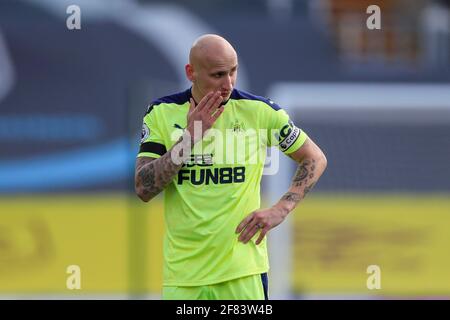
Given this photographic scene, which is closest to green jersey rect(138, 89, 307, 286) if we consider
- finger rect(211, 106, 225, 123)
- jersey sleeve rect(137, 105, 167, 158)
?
jersey sleeve rect(137, 105, 167, 158)

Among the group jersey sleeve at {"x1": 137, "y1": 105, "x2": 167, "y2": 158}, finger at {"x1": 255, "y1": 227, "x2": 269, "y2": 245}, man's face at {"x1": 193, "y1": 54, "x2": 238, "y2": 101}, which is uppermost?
man's face at {"x1": 193, "y1": 54, "x2": 238, "y2": 101}

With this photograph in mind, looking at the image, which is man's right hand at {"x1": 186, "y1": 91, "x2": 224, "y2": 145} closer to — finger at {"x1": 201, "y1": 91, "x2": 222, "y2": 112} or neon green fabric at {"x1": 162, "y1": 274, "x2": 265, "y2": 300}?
finger at {"x1": 201, "y1": 91, "x2": 222, "y2": 112}

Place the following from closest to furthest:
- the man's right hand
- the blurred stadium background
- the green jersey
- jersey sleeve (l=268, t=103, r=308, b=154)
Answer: the man's right hand → the green jersey → jersey sleeve (l=268, t=103, r=308, b=154) → the blurred stadium background

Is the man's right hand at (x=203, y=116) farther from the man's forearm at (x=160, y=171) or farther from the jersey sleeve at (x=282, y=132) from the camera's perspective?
the jersey sleeve at (x=282, y=132)

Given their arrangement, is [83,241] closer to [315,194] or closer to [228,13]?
[315,194]

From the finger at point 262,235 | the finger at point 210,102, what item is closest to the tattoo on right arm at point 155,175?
the finger at point 210,102

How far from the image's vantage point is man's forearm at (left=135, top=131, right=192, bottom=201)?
438 centimetres

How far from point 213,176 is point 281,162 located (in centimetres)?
608

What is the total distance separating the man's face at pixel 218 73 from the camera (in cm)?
438

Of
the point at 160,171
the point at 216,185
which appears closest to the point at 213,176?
the point at 216,185

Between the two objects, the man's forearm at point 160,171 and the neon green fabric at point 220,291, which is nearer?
the man's forearm at point 160,171

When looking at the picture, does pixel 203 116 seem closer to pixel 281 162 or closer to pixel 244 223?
pixel 244 223

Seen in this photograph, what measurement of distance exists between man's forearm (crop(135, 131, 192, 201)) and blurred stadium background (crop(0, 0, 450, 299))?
4.92 metres

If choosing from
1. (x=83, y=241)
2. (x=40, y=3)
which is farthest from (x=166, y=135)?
(x=40, y=3)
